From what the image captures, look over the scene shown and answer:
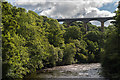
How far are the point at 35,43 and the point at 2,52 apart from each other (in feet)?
49.7

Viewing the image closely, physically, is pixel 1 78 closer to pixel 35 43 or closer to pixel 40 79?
pixel 40 79

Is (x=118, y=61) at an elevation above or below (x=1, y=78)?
above

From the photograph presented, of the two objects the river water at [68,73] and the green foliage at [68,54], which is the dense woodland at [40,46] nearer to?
the green foliage at [68,54]

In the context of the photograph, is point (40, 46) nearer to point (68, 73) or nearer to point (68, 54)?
point (68, 73)

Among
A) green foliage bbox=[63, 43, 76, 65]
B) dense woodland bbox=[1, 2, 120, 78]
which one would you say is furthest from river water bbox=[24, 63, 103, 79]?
green foliage bbox=[63, 43, 76, 65]

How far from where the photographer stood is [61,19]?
92.7 meters

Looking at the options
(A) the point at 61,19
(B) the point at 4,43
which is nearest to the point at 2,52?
(B) the point at 4,43

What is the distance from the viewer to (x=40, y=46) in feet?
144

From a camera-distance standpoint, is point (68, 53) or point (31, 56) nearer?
point (31, 56)

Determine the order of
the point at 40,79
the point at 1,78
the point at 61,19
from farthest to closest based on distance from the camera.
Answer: the point at 61,19
the point at 40,79
the point at 1,78

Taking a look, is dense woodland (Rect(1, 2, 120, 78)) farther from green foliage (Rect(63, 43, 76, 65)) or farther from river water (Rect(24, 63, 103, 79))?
river water (Rect(24, 63, 103, 79))

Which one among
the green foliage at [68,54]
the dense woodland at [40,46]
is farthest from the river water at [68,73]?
the green foliage at [68,54]

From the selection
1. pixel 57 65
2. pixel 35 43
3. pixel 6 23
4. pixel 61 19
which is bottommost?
pixel 57 65

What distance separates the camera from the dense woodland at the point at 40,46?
15.7 meters
